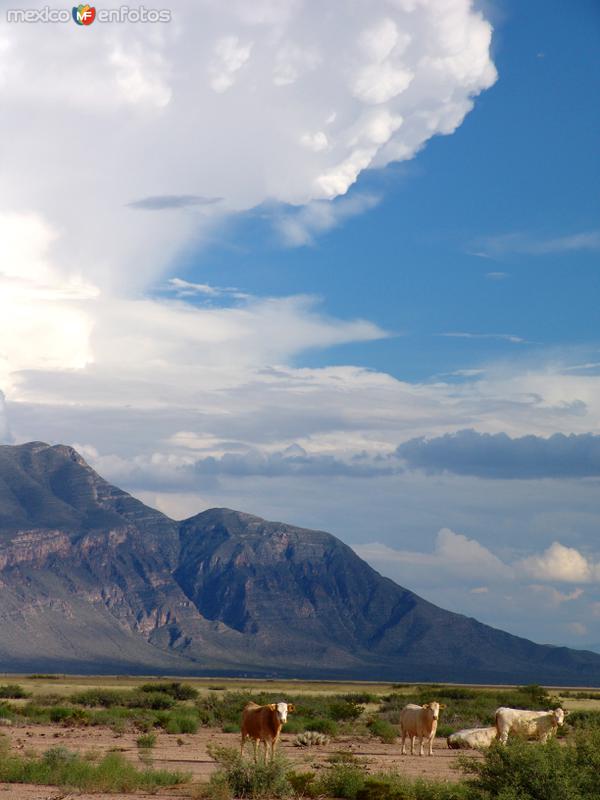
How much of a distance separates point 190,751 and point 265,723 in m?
8.48

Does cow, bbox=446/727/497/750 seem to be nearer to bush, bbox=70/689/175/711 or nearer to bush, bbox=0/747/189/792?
bush, bbox=0/747/189/792

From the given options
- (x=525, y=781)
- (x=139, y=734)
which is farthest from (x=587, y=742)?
(x=139, y=734)

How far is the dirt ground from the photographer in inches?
1087

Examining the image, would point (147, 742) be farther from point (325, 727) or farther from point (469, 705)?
point (469, 705)

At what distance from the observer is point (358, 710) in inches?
2098

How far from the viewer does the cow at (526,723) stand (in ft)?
111

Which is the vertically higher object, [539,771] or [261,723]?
[539,771]

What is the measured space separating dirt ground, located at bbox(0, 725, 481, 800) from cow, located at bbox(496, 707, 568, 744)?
1.28 metres

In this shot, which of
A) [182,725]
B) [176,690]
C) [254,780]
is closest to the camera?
[254,780]

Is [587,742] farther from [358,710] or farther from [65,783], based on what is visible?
[358,710]

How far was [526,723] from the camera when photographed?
34.3 metres

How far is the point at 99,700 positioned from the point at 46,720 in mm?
13646

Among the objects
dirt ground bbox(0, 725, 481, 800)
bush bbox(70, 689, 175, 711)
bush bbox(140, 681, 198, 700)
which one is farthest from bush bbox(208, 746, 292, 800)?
bush bbox(140, 681, 198, 700)

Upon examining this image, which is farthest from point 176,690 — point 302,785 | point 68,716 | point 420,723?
point 302,785
